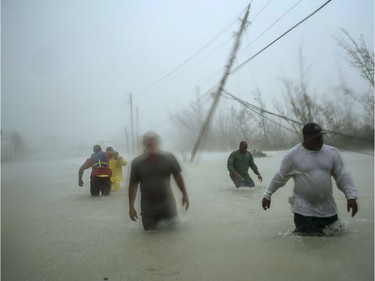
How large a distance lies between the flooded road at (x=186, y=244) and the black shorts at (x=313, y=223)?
3.4 inches

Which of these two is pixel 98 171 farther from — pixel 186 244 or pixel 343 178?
pixel 343 178

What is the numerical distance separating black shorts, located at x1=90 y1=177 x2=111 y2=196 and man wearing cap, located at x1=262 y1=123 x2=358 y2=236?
6.41 m

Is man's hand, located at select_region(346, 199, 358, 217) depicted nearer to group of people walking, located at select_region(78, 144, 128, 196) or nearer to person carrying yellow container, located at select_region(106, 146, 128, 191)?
group of people walking, located at select_region(78, 144, 128, 196)

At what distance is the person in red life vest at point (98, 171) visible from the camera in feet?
32.7

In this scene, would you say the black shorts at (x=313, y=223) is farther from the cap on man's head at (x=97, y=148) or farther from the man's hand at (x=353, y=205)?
the cap on man's head at (x=97, y=148)

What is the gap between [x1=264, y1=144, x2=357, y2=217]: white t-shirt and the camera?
450cm

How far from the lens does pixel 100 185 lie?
10227mm

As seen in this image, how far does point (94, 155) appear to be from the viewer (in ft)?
32.8

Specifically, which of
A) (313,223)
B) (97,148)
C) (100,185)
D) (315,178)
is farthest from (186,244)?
(100,185)

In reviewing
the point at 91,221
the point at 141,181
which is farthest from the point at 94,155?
the point at 141,181

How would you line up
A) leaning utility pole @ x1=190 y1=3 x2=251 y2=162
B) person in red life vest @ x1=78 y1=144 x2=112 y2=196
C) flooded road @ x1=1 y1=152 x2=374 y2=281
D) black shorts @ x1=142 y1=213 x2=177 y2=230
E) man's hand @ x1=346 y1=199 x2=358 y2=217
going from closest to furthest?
1. flooded road @ x1=1 y1=152 x2=374 y2=281
2. man's hand @ x1=346 y1=199 x2=358 y2=217
3. black shorts @ x1=142 y1=213 x2=177 y2=230
4. person in red life vest @ x1=78 y1=144 x2=112 y2=196
5. leaning utility pole @ x1=190 y1=3 x2=251 y2=162

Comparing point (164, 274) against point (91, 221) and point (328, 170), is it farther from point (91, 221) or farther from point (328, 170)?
point (91, 221)

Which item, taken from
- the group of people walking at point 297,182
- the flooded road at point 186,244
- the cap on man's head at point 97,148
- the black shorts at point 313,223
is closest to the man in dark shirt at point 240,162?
the flooded road at point 186,244

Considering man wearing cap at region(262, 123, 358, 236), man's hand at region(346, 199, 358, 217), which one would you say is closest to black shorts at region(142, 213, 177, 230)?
man wearing cap at region(262, 123, 358, 236)
